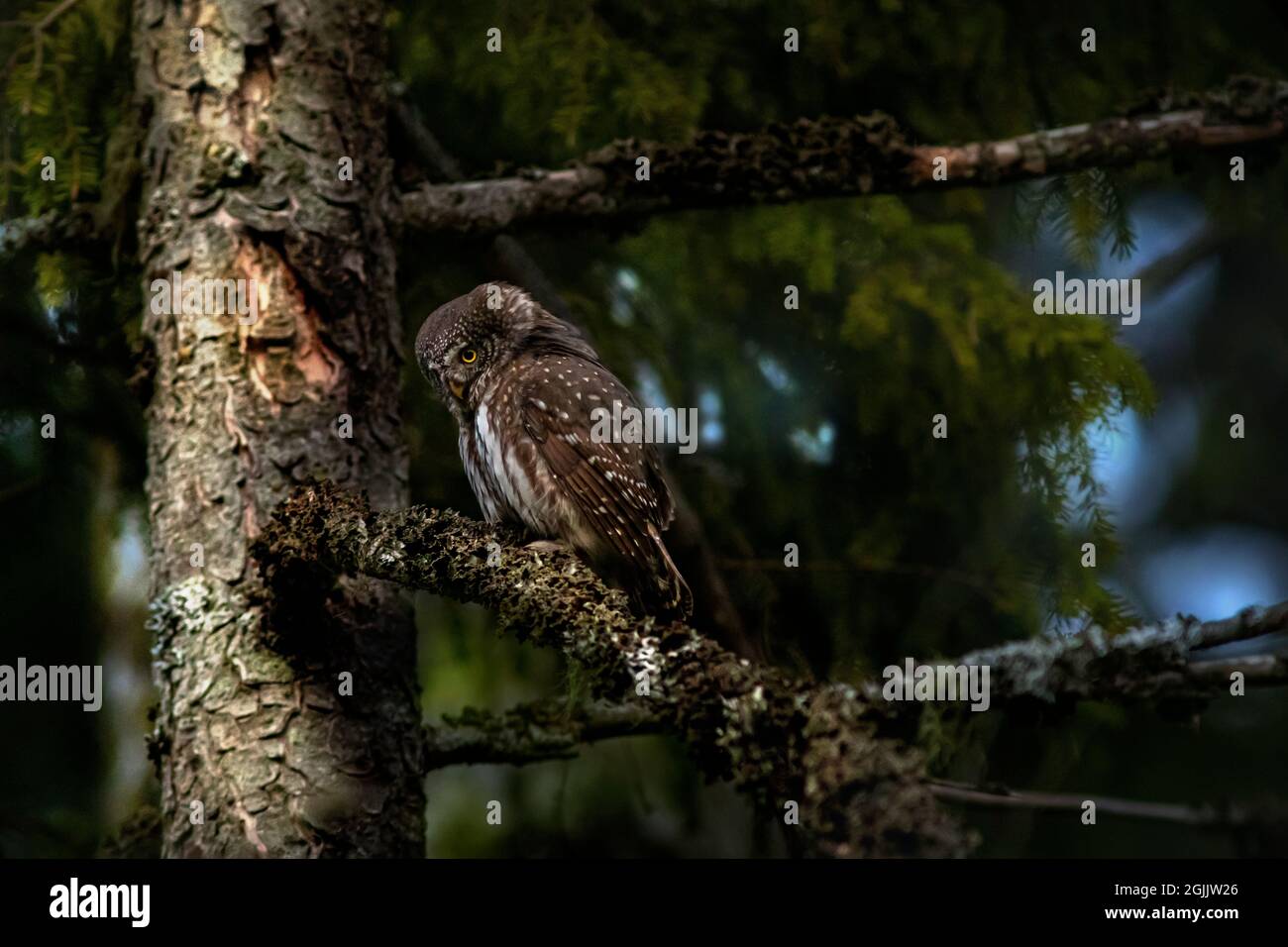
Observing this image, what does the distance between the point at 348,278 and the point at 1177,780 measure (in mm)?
4486

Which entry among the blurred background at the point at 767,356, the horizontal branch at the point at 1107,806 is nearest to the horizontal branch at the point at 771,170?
the blurred background at the point at 767,356

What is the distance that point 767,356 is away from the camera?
507 cm

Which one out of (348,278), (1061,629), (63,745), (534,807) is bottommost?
(534,807)

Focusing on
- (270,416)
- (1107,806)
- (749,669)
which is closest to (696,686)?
(749,669)

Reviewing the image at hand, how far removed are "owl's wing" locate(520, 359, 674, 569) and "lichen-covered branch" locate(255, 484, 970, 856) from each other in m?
0.86

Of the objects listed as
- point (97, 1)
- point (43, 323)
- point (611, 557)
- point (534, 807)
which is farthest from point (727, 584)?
point (97, 1)

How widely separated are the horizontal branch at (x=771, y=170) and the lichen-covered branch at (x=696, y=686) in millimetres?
1172

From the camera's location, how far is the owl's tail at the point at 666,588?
3.66 meters

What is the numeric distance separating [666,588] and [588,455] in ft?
1.57

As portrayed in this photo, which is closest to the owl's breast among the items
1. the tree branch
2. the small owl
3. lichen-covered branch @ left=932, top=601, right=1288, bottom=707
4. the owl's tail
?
the small owl

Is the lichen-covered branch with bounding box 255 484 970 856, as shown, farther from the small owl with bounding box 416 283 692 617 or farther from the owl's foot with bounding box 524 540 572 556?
the small owl with bounding box 416 283 692 617

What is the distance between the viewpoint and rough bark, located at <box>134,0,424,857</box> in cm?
313
